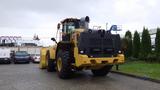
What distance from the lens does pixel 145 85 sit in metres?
15.5

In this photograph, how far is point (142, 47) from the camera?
33.4 meters

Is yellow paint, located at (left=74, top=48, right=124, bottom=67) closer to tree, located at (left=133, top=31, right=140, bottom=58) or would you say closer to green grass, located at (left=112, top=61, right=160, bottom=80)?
green grass, located at (left=112, top=61, right=160, bottom=80)

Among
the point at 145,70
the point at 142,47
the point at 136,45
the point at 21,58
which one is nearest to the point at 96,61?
the point at 145,70

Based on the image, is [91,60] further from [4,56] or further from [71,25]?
[4,56]

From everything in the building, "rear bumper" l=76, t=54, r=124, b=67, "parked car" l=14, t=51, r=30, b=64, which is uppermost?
the building

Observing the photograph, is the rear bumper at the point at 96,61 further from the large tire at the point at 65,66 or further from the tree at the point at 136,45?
the tree at the point at 136,45

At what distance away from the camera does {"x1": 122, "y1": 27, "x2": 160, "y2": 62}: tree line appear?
31.0m

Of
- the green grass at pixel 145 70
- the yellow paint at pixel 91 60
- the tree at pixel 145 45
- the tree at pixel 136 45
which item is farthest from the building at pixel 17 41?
the yellow paint at pixel 91 60

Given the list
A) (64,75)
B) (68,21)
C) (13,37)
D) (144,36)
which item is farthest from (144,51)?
(13,37)

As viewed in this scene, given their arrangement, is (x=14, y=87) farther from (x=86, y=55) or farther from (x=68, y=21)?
(x=68, y=21)

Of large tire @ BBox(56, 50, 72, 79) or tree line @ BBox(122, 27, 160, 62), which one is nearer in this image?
large tire @ BBox(56, 50, 72, 79)

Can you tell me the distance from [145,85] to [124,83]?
1.22 meters

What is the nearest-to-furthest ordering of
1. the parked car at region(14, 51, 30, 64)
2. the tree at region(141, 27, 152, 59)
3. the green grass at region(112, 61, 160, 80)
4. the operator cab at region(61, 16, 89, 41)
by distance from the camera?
the green grass at region(112, 61, 160, 80), the operator cab at region(61, 16, 89, 41), the tree at region(141, 27, 152, 59), the parked car at region(14, 51, 30, 64)

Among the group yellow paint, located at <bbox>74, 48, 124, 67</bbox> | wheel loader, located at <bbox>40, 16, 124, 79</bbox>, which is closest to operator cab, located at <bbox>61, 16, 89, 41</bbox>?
wheel loader, located at <bbox>40, 16, 124, 79</bbox>
